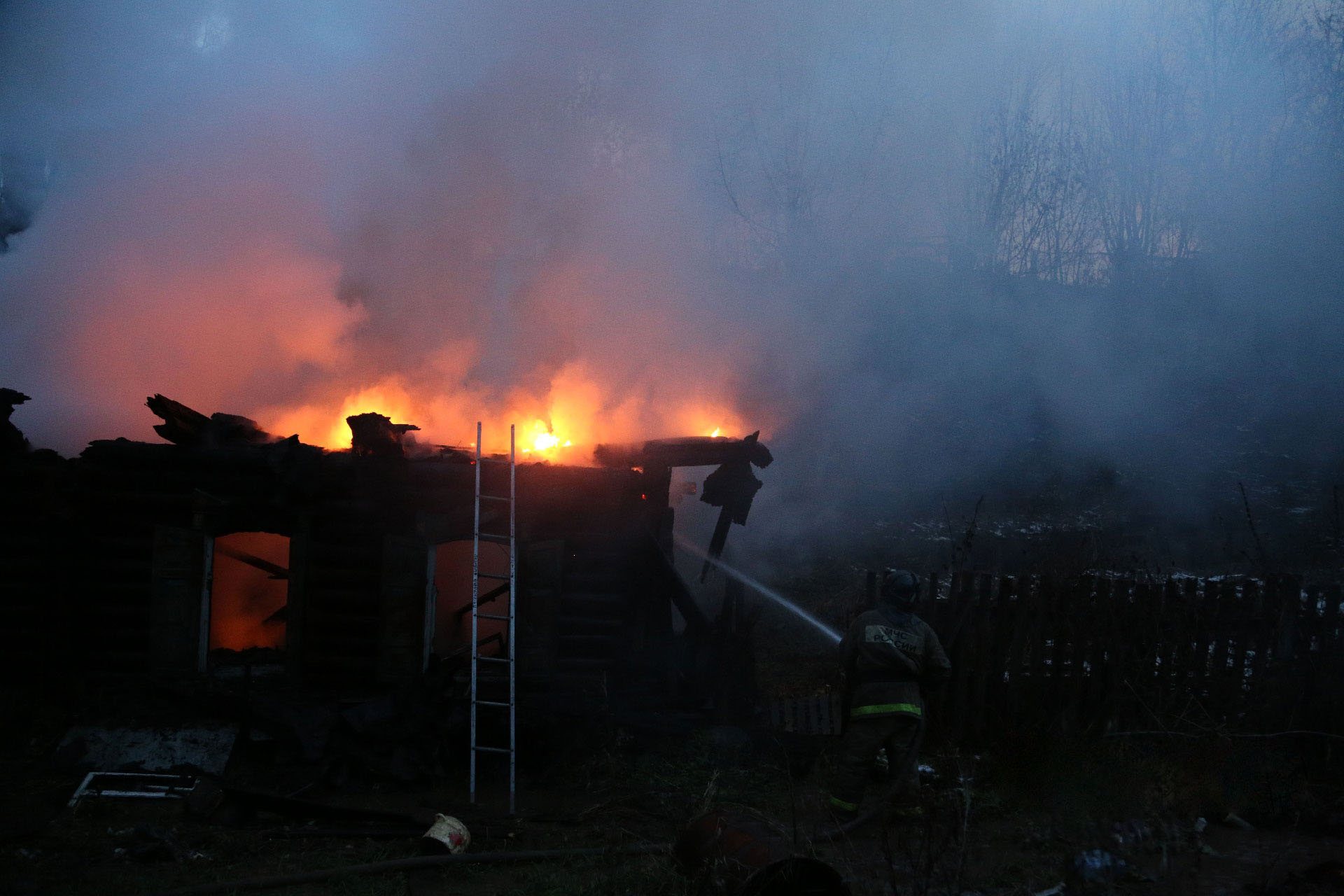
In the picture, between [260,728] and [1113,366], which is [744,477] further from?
[1113,366]

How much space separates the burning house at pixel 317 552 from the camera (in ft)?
30.1

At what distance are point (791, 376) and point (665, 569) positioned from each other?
16.3 meters

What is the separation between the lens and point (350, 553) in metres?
9.34

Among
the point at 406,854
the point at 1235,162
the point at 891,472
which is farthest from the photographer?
the point at 1235,162

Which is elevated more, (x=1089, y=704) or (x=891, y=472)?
(x=891, y=472)

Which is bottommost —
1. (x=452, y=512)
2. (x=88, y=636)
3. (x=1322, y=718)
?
(x=1322, y=718)

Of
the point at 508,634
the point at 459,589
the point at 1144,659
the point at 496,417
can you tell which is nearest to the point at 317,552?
the point at 508,634

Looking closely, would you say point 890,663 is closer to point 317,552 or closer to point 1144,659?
point 1144,659

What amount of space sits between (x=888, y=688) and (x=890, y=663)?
7.0 inches

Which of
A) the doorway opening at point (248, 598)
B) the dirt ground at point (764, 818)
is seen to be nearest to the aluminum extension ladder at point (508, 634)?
the dirt ground at point (764, 818)

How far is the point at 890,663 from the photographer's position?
20.4 feet

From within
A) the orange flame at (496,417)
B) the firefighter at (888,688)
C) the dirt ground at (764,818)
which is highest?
the orange flame at (496,417)

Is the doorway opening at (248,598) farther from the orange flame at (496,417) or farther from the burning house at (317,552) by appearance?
the burning house at (317,552)

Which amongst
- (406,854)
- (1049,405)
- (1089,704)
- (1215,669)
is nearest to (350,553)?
(406,854)
